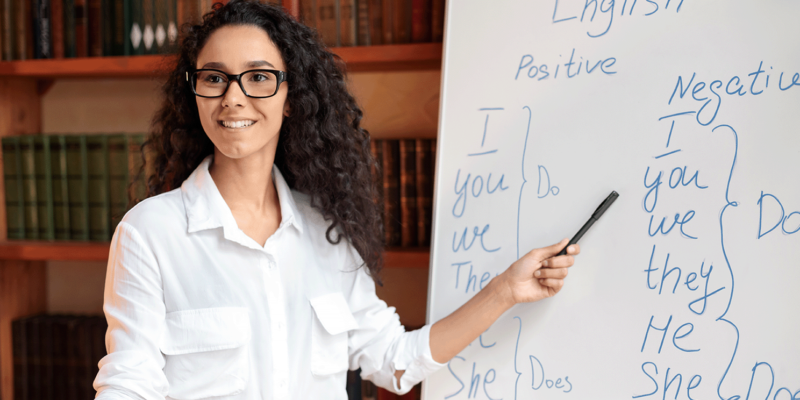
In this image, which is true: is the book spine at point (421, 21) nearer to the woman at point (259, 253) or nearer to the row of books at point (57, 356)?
the woman at point (259, 253)

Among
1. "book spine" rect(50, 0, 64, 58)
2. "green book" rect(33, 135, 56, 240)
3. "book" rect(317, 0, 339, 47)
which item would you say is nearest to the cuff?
"book" rect(317, 0, 339, 47)

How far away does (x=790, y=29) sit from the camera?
2.75 ft

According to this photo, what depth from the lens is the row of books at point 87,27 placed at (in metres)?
1.43

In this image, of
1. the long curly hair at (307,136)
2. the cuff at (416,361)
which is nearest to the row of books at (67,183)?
the long curly hair at (307,136)

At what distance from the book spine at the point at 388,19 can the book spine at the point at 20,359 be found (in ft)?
4.35

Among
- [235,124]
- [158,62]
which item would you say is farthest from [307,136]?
[158,62]

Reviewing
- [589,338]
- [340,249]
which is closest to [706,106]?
[589,338]

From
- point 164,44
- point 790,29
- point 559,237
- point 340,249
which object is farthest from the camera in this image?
point 164,44

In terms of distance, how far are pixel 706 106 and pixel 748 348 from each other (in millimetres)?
386

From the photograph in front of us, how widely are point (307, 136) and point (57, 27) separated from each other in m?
0.94

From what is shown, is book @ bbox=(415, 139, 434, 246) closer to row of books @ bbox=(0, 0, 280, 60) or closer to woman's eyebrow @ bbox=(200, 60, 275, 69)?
woman's eyebrow @ bbox=(200, 60, 275, 69)

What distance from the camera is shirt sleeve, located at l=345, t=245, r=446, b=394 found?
1.00 meters

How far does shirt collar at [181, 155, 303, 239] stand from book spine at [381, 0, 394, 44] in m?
0.57

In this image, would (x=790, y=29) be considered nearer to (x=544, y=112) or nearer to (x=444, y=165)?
(x=544, y=112)
